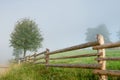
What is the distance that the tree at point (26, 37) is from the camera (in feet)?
147

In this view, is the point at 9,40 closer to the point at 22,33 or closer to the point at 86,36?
the point at 22,33

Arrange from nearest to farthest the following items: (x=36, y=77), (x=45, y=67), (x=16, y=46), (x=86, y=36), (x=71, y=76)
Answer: (x=71, y=76) → (x=36, y=77) → (x=45, y=67) → (x=16, y=46) → (x=86, y=36)

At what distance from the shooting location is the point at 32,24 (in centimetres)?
4681

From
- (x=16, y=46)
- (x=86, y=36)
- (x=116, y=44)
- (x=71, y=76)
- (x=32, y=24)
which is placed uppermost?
(x=86, y=36)

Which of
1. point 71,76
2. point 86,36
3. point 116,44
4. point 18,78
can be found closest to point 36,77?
point 18,78

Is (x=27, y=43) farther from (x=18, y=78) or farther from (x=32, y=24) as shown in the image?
(x=18, y=78)

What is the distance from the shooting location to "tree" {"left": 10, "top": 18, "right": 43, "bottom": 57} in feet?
147

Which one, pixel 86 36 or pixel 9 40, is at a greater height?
pixel 86 36

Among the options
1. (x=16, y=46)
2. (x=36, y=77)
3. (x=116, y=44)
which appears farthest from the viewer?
(x=16, y=46)

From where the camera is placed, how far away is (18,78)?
39.9ft

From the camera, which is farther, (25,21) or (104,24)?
(104,24)

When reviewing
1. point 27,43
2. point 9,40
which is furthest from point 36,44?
point 9,40

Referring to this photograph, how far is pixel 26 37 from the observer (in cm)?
4516

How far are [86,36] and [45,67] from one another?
121869 millimetres
